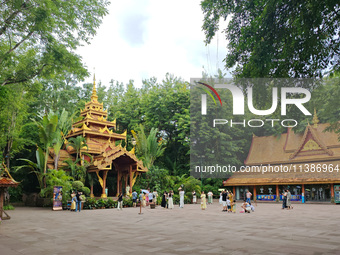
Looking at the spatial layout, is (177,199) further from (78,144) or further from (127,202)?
(78,144)

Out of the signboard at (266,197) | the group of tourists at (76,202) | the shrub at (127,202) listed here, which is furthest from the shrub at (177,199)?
the group of tourists at (76,202)

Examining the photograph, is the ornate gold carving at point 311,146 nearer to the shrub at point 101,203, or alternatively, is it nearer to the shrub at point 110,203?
the shrub at point 110,203

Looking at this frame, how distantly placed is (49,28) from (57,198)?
10.7m

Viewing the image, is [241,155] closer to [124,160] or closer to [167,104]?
[167,104]

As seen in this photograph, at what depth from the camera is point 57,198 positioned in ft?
66.1

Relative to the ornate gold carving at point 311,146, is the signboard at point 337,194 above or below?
below

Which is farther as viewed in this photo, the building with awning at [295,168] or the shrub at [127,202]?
the building with awning at [295,168]

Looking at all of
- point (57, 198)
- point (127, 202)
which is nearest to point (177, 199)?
point (127, 202)

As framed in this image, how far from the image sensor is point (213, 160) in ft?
113

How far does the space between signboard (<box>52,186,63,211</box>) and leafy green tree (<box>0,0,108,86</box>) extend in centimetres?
719

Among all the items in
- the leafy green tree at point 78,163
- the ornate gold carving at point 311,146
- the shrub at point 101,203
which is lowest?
Answer: the shrub at point 101,203

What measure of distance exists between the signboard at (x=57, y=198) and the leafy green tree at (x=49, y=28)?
7.19 meters

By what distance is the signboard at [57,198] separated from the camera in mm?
19984

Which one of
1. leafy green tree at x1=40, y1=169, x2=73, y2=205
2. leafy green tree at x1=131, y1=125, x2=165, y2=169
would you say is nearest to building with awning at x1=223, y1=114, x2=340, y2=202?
leafy green tree at x1=131, y1=125, x2=165, y2=169
